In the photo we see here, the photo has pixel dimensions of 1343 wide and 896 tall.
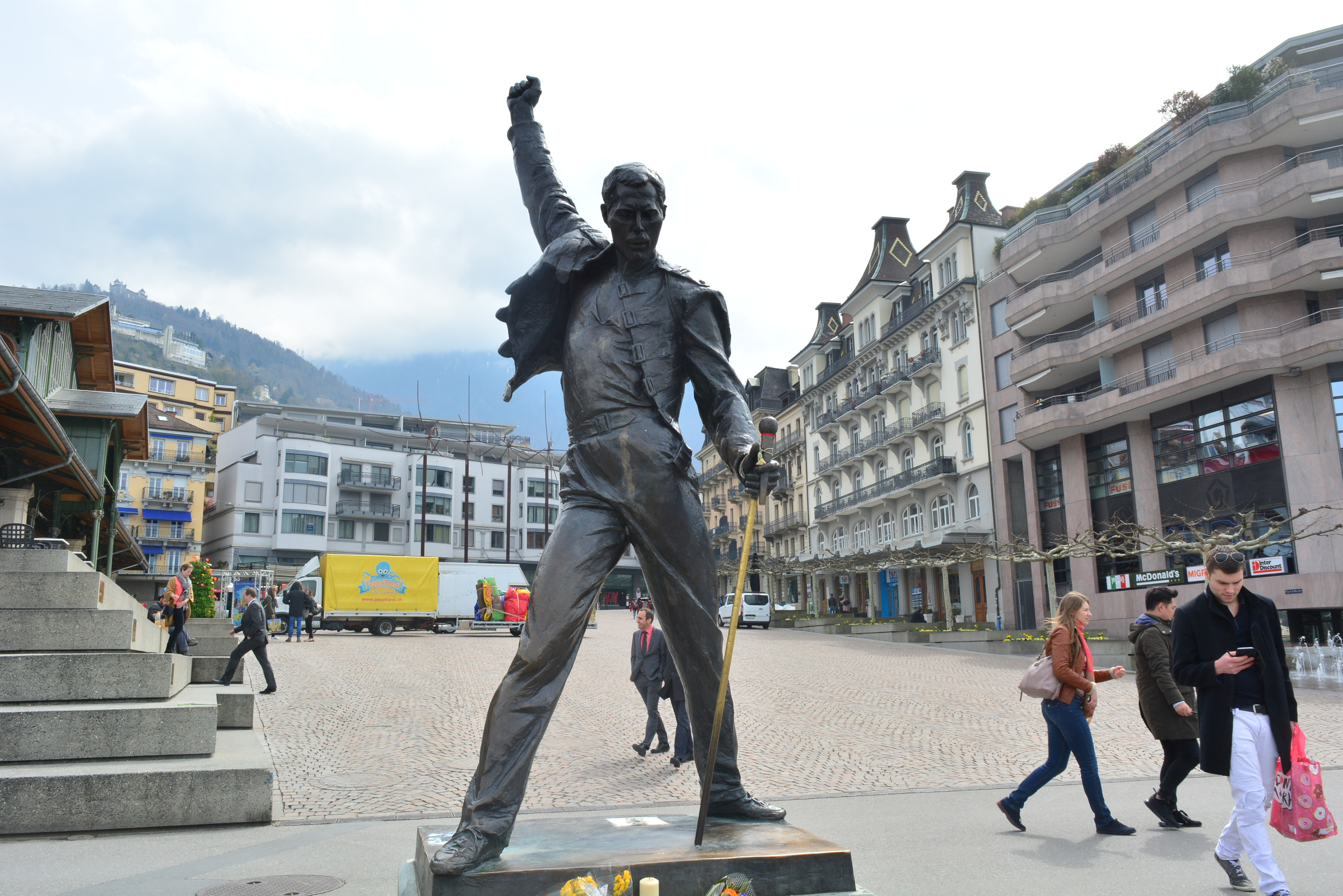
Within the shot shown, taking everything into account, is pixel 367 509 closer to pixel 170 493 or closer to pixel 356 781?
pixel 170 493

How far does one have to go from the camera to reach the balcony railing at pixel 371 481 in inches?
2813

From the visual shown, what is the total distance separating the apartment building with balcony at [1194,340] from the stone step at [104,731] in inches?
981

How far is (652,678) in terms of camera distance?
10242 mm

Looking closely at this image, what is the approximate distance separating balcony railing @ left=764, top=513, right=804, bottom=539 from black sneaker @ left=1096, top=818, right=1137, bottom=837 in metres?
56.9

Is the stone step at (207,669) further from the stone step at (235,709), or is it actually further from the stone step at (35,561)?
the stone step at (35,561)

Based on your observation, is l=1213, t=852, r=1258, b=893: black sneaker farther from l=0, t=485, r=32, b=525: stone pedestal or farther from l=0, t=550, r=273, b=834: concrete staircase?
l=0, t=485, r=32, b=525: stone pedestal

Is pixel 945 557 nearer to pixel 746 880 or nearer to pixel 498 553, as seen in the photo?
pixel 746 880

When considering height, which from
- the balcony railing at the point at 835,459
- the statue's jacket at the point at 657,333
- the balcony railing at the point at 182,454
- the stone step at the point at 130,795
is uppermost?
the balcony railing at the point at 182,454

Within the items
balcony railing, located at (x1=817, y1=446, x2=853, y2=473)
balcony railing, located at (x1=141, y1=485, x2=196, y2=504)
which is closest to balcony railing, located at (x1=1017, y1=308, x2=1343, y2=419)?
balcony railing, located at (x1=817, y1=446, x2=853, y2=473)

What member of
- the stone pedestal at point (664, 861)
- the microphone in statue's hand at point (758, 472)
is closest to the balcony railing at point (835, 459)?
the microphone in statue's hand at point (758, 472)

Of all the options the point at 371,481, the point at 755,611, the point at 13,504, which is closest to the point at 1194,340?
the point at 755,611

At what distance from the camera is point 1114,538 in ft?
99.5

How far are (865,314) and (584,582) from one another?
51820mm

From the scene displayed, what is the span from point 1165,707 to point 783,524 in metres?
59.6
